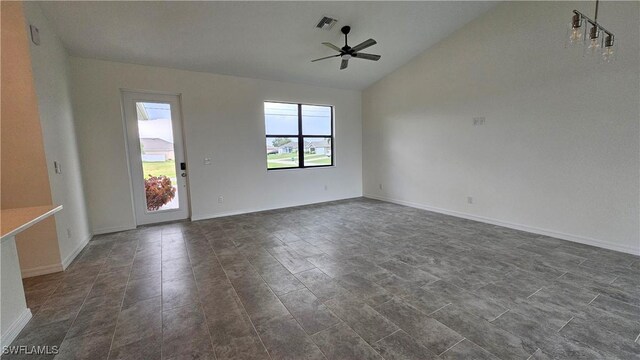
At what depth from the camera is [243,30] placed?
389 centimetres

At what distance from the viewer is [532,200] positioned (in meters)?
4.02

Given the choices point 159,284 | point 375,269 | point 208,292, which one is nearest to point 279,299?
point 208,292

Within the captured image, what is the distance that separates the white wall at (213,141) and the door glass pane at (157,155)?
1.02 ft

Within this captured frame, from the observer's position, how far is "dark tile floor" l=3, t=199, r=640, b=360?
1.79m

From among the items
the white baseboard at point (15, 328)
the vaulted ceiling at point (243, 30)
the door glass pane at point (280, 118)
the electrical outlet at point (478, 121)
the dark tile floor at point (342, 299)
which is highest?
the vaulted ceiling at point (243, 30)

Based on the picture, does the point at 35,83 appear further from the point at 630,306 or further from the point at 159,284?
the point at 630,306

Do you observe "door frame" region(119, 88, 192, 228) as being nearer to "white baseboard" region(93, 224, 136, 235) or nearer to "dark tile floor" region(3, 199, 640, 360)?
"white baseboard" region(93, 224, 136, 235)

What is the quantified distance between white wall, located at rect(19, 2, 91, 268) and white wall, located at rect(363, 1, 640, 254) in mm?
5762

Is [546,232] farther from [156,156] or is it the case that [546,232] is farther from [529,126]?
[156,156]

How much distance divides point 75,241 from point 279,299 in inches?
122

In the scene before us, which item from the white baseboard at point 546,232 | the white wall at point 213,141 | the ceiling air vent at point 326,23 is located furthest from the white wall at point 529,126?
the ceiling air vent at point 326,23

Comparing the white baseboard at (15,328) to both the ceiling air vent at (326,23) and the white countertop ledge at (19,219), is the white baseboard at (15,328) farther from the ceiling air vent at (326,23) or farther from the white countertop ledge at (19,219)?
the ceiling air vent at (326,23)

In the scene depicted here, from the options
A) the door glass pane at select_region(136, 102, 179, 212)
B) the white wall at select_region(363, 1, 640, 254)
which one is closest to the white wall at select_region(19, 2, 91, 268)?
the door glass pane at select_region(136, 102, 179, 212)

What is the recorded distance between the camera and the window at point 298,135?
585cm
